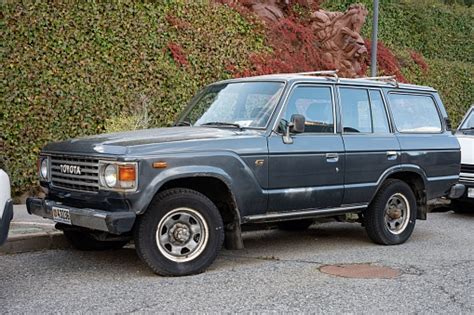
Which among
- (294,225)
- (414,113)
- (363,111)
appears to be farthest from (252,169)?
(414,113)

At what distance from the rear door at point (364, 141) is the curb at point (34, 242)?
3.37 meters

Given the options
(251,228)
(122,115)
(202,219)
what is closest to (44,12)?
(122,115)

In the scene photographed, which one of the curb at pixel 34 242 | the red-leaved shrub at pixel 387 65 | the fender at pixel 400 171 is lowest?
the curb at pixel 34 242

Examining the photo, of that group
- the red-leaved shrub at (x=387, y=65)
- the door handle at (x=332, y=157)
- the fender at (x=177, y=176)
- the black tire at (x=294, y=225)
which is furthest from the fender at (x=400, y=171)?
the red-leaved shrub at (x=387, y=65)

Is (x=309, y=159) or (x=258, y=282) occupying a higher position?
(x=309, y=159)

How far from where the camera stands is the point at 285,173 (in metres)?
6.79

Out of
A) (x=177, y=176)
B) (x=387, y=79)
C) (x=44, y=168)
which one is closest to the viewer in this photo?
(x=177, y=176)

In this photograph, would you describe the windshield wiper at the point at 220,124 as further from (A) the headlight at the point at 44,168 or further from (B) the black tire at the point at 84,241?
(A) the headlight at the point at 44,168

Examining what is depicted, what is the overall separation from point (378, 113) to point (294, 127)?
1.64 metres

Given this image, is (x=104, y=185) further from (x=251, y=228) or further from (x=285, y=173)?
(x=251, y=228)

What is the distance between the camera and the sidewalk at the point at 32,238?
23.6 ft

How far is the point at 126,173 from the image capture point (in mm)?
5770

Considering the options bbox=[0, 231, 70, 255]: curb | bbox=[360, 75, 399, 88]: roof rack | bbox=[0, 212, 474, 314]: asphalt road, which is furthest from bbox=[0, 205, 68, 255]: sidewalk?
bbox=[360, 75, 399, 88]: roof rack

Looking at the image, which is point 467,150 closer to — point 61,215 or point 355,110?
point 355,110
